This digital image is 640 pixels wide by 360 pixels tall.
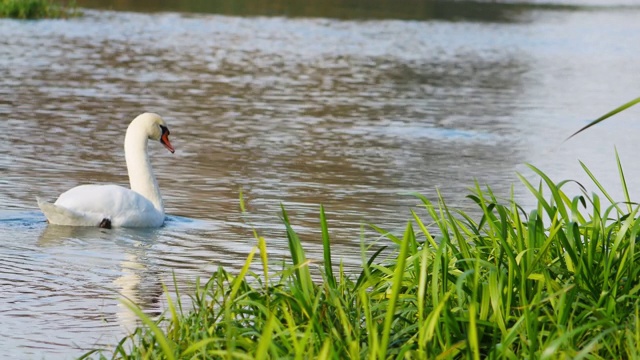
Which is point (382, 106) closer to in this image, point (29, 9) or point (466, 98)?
point (466, 98)

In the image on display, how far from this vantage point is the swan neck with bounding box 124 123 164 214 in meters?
10.8

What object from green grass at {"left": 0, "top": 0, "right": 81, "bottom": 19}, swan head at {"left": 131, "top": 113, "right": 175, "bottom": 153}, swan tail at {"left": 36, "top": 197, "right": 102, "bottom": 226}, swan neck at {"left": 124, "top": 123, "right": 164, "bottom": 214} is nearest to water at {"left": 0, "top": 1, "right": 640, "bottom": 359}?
swan tail at {"left": 36, "top": 197, "right": 102, "bottom": 226}

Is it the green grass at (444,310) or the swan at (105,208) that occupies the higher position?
the green grass at (444,310)

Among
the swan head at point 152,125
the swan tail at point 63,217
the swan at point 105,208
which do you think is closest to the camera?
the swan tail at point 63,217

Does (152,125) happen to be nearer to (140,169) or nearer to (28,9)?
(140,169)

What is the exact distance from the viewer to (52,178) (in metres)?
12.8

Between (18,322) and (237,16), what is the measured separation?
4297cm

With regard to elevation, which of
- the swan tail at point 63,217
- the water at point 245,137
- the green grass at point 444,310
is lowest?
the water at point 245,137

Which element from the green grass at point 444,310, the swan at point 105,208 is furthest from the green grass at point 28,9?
the green grass at point 444,310

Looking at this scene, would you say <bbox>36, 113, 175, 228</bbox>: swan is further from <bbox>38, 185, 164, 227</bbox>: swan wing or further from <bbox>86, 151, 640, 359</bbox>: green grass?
<bbox>86, 151, 640, 359</bbox>: green grass

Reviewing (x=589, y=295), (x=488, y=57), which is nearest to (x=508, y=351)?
(x=589, y=295)

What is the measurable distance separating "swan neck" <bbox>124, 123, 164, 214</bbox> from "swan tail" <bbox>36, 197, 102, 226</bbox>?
0.60 meters

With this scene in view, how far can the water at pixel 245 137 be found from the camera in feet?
28.6

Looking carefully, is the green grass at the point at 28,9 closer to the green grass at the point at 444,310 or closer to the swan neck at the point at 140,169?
the swan neck at the point at 140,169
